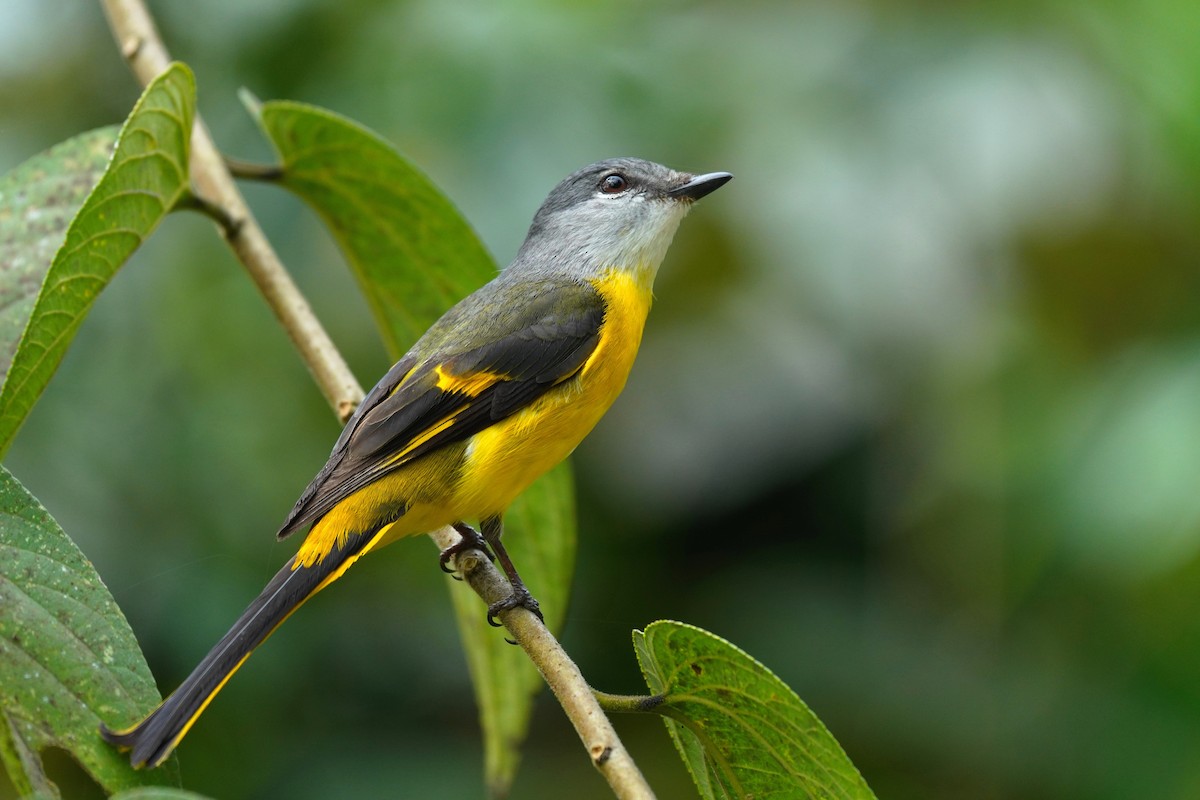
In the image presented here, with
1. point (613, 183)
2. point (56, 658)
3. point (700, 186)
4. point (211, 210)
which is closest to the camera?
point (56, 658)

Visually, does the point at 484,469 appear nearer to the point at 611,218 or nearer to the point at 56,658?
the point at 611,218

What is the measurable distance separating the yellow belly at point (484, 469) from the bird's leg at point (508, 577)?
5 cm

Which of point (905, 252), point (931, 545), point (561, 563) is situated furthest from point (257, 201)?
point (931, 545)

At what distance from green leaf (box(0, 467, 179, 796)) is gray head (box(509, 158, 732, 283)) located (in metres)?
1.79

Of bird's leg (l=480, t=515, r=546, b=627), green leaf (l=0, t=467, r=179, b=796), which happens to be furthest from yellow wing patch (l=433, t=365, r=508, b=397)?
green leaf (l=0, t=467, r=179, b=796)

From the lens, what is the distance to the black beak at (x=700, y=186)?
3.10 m

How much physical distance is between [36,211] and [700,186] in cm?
163

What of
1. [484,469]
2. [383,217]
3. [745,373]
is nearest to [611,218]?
[745,373]

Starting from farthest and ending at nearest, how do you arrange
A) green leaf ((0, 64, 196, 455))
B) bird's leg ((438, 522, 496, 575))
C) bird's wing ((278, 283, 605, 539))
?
1. bird's leg ((438, 522, 496, 575))
2. bird's wing ((278, 283, 605, 539))
3. green leaf ((0, 64, 196, 455))

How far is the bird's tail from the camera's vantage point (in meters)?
1.52

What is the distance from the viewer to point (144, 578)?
3.18m

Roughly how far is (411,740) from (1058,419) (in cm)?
193

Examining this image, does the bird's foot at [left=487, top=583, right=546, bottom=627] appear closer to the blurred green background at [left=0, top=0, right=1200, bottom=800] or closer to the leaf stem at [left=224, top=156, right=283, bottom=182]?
the blurred green background at [left=0, top=0, right=1200, bottom=800]

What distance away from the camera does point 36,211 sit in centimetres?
218
